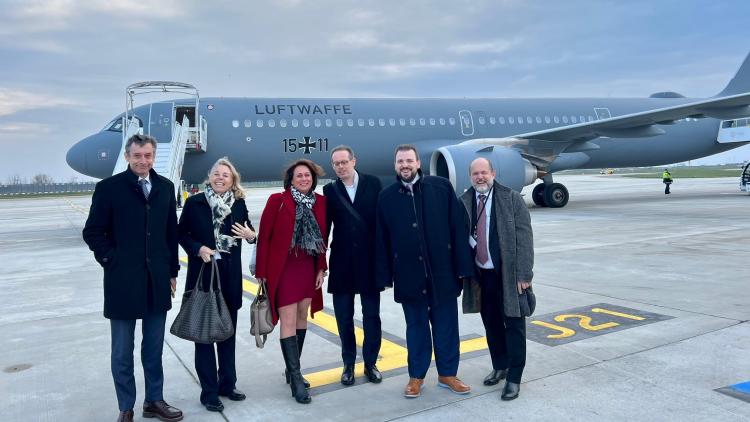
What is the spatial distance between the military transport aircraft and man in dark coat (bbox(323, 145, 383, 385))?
9289 mm

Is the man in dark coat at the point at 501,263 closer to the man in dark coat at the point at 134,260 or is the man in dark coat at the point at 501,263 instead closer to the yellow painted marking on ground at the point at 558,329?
the yellow painted marking on ground at the point at 558,329

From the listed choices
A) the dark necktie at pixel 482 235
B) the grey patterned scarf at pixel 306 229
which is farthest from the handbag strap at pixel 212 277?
the dark necktie at pixel 482 235

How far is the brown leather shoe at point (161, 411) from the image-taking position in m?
3.28

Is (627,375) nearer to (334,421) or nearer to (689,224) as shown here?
(334,421)

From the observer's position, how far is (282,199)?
3.67 m

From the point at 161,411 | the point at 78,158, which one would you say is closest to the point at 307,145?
the point at 78,158

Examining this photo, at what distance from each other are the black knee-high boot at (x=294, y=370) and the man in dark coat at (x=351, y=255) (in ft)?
1.21

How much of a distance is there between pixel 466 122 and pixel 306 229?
14148 mm

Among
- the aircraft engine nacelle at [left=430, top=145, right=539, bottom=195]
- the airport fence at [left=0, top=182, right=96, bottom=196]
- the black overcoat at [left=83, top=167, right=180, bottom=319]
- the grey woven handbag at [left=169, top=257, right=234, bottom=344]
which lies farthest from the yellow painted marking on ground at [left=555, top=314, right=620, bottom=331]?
the airport fence at [left=0, top=182, right=96, bottom=196]

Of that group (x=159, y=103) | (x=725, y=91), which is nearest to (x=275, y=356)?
(x=159, y=103)

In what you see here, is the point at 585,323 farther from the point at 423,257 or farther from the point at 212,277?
the point at 212,277

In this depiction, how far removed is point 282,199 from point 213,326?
93 cm

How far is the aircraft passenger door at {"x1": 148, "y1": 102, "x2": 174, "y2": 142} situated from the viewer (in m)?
14.4

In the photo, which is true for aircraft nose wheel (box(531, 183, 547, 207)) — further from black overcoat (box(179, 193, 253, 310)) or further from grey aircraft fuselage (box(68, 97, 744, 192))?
black overcoat (box(179, 193, 253, 310))
